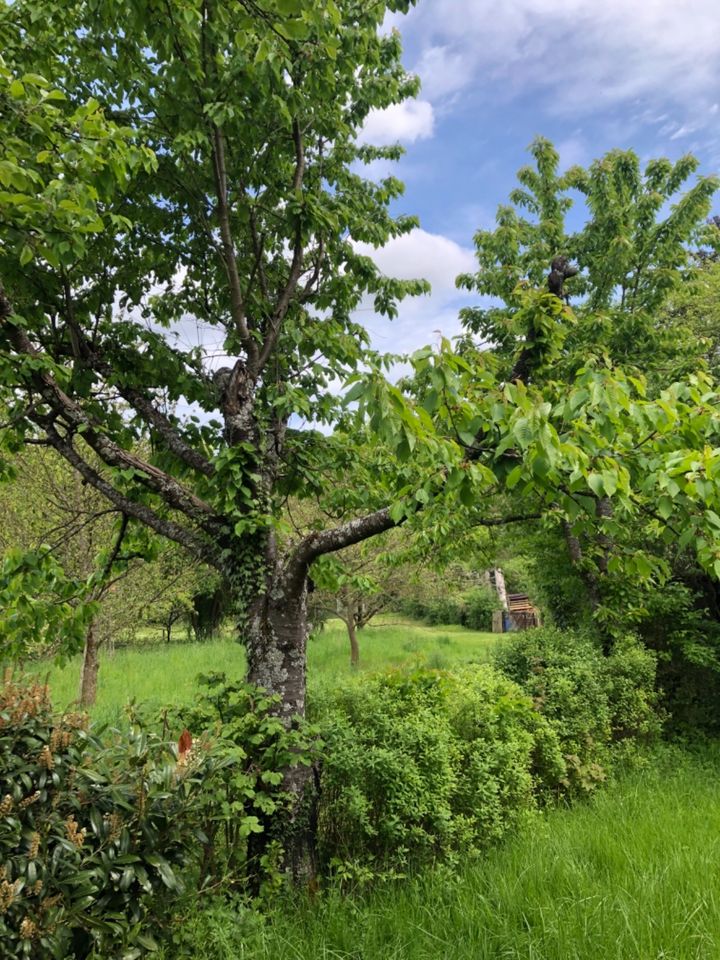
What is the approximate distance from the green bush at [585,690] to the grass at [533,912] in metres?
1.31

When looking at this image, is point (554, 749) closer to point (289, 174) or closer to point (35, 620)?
point (35, 620)

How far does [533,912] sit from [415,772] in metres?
0.90

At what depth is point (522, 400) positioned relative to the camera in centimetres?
211

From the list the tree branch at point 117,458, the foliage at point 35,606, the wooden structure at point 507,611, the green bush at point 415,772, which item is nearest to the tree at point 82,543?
the foliage at point 35,606

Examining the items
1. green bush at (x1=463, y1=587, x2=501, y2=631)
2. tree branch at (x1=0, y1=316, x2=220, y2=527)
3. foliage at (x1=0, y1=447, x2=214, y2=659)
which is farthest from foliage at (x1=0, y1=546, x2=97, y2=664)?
green bush at (x1=463, y1=587, x2=501, y2=631)

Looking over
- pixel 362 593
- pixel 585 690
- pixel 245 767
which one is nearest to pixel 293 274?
pixel 245 767

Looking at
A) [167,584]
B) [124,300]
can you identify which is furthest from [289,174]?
[167,584]

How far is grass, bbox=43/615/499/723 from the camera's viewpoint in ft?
27.6

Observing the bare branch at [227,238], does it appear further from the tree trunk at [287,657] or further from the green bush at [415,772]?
the green bush at [415,772]

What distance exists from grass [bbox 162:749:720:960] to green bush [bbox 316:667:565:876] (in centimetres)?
21

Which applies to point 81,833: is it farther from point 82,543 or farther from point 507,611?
point 507,611

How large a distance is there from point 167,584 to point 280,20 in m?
9.33

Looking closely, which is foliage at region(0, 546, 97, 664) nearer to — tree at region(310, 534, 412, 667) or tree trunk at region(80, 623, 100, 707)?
tree at region(310, 534, 412, 667)

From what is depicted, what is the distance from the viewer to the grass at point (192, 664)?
27.6 ft
